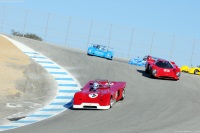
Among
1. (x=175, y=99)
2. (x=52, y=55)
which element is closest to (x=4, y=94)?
(x=175, y=99)

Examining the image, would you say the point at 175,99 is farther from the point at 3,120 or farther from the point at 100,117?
the point at 3,120

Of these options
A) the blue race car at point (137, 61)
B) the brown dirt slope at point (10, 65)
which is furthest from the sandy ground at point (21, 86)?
the blue race car at point (137, 61)

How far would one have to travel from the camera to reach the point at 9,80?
22469mm

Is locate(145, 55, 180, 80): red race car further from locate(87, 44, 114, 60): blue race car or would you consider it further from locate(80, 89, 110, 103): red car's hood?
locate(87, 44, 114, 60): blue race car

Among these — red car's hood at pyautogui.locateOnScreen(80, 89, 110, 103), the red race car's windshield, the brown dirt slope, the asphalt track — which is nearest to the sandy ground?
the brown dirt slope

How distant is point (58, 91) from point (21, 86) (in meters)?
1.93

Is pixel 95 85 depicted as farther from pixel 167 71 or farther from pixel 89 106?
pixel 167 71

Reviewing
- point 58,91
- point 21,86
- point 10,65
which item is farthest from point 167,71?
point 10,65

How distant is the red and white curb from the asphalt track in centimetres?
57

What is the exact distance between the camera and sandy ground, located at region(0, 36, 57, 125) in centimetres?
1820

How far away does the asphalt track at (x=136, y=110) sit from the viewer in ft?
44.3

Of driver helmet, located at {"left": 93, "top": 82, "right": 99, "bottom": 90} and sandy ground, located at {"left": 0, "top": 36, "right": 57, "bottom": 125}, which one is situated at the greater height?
driver helmet, located at {"left": 93, "top": 82, "right": 99, "bottom": 90}

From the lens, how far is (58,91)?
71.0 ft

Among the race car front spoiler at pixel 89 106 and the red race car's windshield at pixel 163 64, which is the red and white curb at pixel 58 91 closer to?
the race car front spoiler at pixel 89 106
